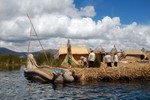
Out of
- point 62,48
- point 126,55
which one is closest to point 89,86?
point 62,48

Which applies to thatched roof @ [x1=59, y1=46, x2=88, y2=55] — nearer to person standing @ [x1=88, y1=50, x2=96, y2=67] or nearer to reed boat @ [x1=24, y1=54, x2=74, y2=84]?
reed boat @ [x1=24, y1=54, x2=74, y2=84]

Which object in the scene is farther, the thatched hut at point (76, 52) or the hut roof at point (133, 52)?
the hut roof at point (133, 52)

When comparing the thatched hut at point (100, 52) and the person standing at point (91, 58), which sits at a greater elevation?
the thatched hut at point (100, 52)

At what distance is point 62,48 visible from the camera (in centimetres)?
4941

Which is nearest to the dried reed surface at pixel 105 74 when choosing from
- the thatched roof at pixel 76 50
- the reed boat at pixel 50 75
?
the reed boat at pixel 50 75

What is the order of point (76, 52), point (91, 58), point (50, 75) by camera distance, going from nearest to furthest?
1. point (50, 75)
2. point (91, 58)
3. point (76, 52)

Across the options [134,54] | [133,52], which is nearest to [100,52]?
[134,54]

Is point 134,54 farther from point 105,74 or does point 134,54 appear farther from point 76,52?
point 105,74

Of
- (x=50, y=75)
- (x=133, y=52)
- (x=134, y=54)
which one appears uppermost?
(x=133, y=52)

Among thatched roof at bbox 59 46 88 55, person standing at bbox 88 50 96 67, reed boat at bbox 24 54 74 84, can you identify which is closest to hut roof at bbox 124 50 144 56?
thatched roof at bbox 59 46 88 55

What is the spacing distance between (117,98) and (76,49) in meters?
31.7

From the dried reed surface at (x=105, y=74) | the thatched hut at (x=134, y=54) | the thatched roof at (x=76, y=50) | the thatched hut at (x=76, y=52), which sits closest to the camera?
the dried reed surface at (x=105, y=74)

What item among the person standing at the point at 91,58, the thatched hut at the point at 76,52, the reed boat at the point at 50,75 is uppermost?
the thatched hut at the point at 76,52

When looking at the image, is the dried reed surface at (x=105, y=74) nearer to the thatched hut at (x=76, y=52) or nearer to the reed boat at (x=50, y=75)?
the reed boat at (x=50, y=75)
